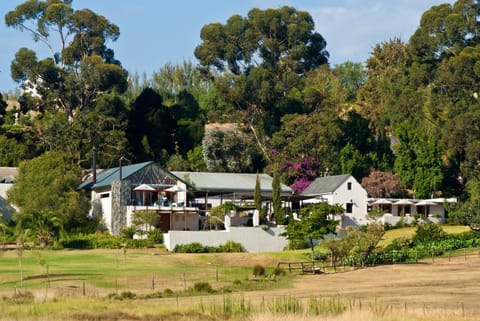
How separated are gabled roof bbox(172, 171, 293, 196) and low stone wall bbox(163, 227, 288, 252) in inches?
500

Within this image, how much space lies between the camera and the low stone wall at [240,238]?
69750 millimetres

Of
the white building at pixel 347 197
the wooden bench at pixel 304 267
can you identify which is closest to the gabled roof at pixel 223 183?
the white building at pixel 347 197

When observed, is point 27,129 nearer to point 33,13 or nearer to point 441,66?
point 33,13

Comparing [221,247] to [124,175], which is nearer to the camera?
[221,247]

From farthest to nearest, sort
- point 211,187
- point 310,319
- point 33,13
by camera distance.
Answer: point 33,13, point 211,187, point 310,319

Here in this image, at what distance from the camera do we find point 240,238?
72.3 m

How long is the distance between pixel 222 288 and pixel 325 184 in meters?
36.7

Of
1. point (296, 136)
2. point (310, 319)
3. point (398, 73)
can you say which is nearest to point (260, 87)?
point (296, 136)

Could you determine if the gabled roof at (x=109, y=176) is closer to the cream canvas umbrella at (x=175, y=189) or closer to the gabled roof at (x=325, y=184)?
the cream canvas umbrella at (x=175, y=189)

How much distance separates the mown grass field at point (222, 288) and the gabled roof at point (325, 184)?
54.2 ft

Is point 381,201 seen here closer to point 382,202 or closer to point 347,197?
point 382,202

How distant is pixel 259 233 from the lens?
7312cm

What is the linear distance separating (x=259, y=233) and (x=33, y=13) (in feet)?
165

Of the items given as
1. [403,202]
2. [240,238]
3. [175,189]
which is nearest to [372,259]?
[240,238]
